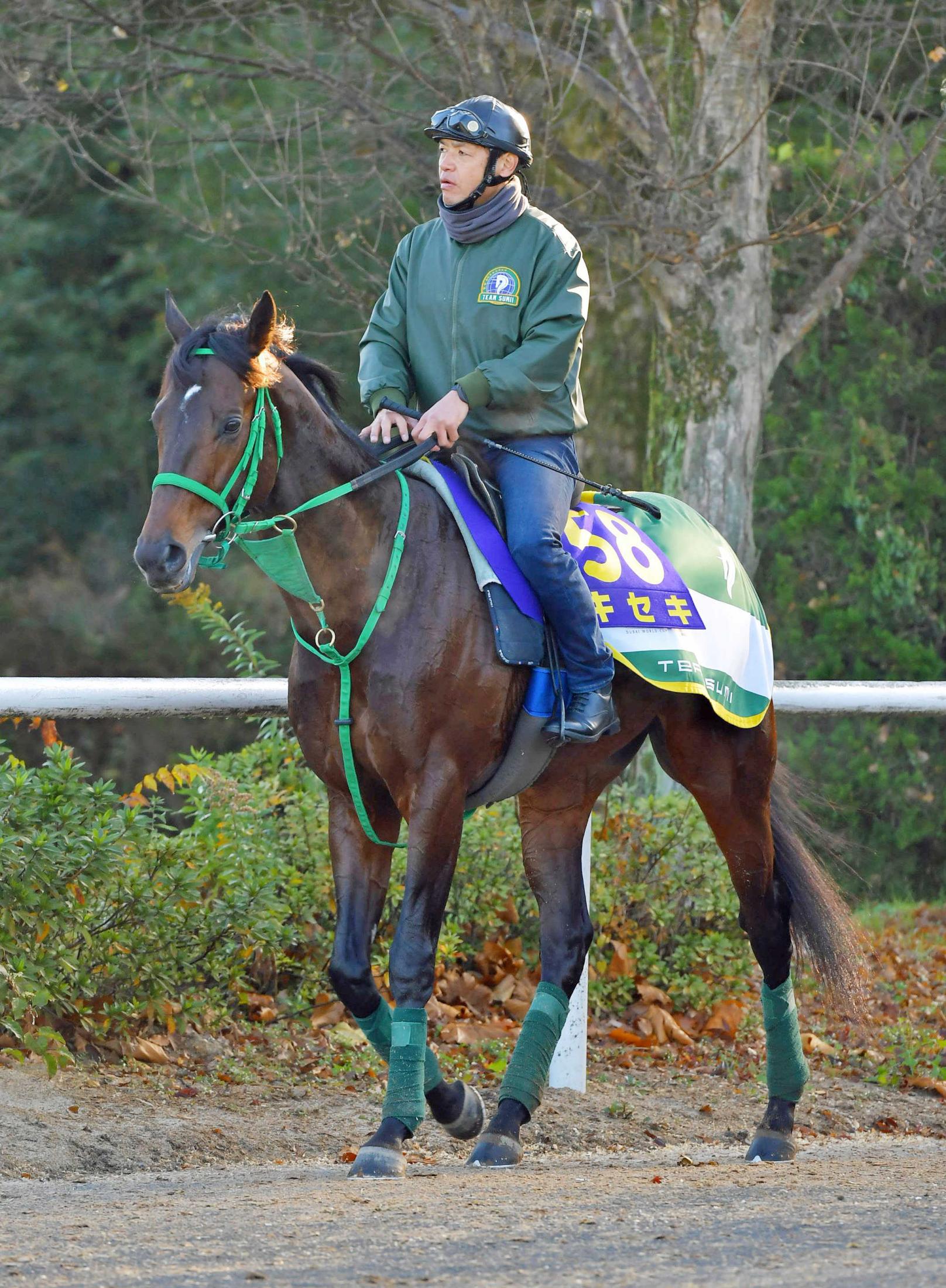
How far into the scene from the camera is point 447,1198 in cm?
400

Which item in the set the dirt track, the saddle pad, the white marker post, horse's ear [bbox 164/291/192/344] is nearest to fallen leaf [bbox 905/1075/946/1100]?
the dirt track

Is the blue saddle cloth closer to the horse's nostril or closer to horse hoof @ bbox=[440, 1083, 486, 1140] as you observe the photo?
the horse's nostril

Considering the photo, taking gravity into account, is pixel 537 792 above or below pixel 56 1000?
above

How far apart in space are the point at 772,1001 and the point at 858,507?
6950 millimetres

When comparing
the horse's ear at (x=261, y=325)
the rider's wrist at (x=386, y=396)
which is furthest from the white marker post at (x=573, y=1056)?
the horse's ear at (x=261, y=325)

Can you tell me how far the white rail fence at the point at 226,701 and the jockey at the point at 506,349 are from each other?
1094mm

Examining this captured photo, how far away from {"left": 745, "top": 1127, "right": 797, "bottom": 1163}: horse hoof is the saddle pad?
130 cm

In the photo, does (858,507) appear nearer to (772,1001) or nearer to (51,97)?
(51,97)


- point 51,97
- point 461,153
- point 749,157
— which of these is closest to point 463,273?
point 461,153

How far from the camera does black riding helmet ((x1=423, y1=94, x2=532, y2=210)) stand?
4812mm

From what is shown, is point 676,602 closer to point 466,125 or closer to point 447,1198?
point 466,125

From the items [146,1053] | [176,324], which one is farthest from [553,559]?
[146,1053]

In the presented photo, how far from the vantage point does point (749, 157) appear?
8.81 metres

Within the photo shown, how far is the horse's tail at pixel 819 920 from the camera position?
5.64 meters
